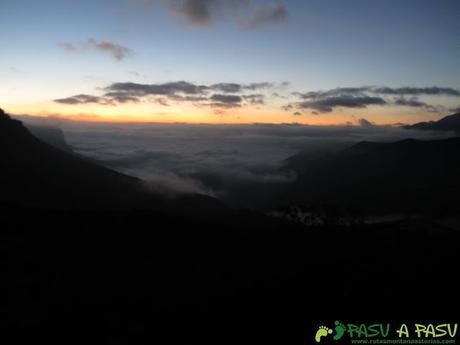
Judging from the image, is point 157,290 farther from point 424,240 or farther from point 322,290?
point 424,240

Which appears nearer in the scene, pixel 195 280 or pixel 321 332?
pixel 321 332

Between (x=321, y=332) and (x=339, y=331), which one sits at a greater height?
(x=339, y=331)

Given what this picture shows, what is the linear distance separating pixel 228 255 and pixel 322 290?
135ft

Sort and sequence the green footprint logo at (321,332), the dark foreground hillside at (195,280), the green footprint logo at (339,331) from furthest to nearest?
the green footprint logo at (321,332), the dark foreground hillside at (195,280), the green footprint logo at (339,331)

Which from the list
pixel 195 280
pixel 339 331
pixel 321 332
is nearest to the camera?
pixel 339 331

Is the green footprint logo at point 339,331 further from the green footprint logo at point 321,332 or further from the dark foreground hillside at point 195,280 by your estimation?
the dark foreground hillside at point 195,280

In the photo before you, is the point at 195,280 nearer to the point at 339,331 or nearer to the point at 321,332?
the point at 321,332

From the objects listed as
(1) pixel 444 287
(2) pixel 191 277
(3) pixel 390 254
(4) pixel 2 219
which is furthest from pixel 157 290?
(3) pixel 390 254

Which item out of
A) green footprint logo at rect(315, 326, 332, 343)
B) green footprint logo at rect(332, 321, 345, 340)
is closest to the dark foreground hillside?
green footprint logo at rect(315, 326, 332, 343)

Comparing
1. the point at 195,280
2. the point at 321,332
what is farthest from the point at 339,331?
the point at 195,280

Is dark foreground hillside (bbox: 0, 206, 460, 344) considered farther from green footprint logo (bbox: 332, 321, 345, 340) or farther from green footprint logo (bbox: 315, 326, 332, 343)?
green footprint logo (bbox: 332, 321, 345, 340)

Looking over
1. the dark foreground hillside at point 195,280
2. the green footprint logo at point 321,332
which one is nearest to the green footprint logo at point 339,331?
the green footprint logo at point 321,332

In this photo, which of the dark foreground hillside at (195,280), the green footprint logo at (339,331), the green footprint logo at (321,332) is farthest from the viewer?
the green footprint logo at (321,332)

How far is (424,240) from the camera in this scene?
533 feet
